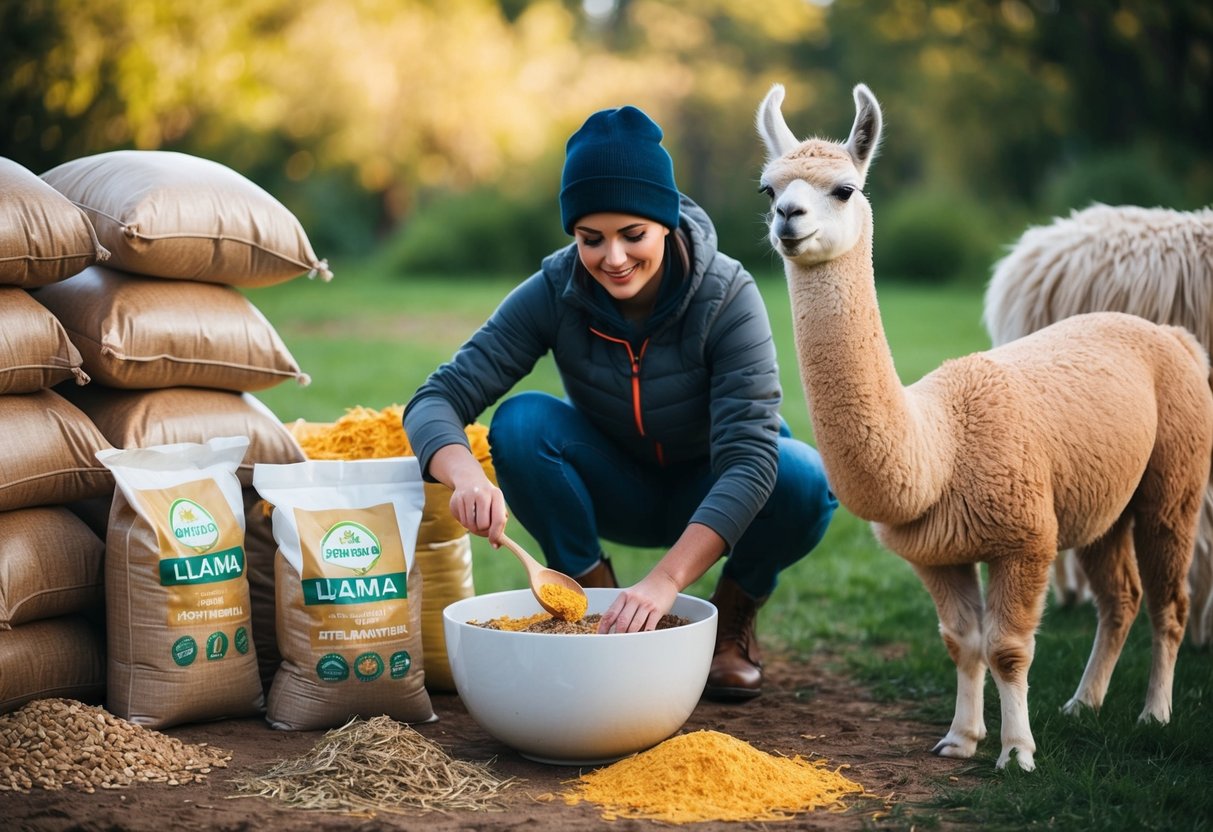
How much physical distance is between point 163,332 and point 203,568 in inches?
27.2

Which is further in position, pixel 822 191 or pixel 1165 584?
pixel 1165 584

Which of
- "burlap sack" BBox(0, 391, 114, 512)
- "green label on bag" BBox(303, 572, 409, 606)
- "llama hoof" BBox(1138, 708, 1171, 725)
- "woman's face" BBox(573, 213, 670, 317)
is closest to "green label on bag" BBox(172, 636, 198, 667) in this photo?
"green label on bag" BBox(303, 572, 409, 606)

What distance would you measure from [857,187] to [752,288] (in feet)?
2.52

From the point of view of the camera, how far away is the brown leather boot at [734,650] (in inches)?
139

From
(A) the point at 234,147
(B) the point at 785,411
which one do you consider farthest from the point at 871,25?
(B) the point at 785,411

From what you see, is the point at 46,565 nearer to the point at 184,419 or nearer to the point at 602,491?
the point at 184,419

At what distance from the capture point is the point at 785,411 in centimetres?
838

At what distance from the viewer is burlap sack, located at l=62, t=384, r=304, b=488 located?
10.9 ft

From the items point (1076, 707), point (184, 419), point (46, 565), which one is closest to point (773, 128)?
point (1076, 707)

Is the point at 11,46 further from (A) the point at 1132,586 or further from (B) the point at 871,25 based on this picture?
(B) the point at 871,25

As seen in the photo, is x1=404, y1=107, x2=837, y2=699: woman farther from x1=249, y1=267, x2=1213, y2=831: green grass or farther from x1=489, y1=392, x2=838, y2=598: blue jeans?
x1=249, y1=267, x2=1213, y2=831: green grass

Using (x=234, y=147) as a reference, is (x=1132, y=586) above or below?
below

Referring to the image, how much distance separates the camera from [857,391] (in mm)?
2688

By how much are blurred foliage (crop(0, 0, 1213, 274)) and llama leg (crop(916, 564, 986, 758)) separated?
12376mm
